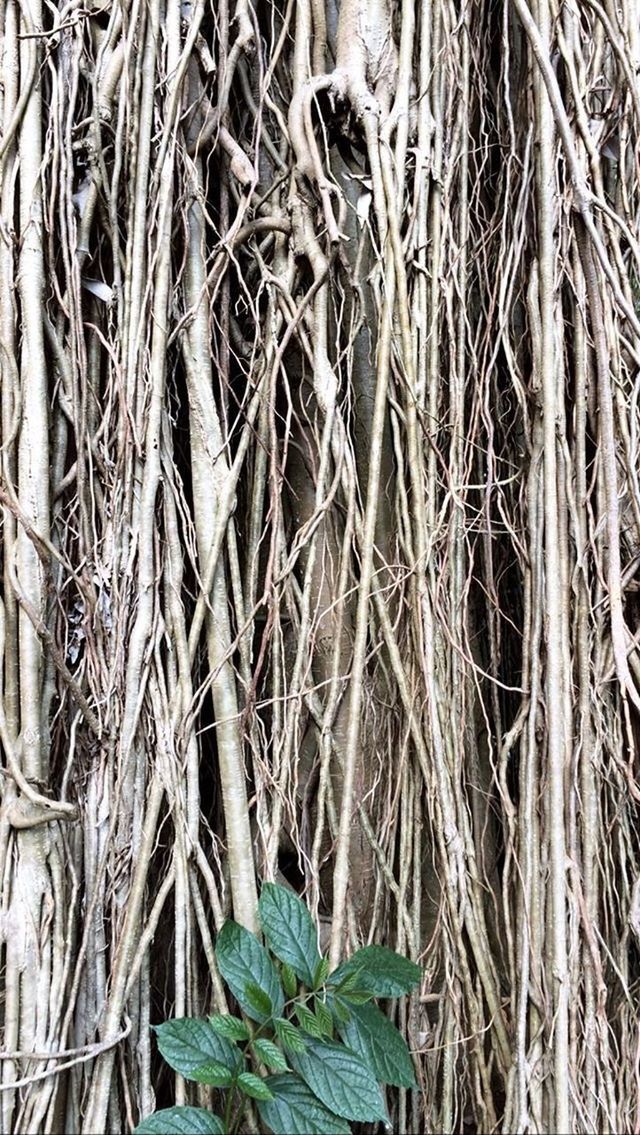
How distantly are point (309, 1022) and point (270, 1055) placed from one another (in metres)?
0.04

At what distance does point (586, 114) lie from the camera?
95 centimetres

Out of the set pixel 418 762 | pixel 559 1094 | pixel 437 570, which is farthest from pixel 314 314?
pixel 559 1094

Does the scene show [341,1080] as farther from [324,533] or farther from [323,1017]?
[324,533]

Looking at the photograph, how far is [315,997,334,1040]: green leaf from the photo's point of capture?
740 mm

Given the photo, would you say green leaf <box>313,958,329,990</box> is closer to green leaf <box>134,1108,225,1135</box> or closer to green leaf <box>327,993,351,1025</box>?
green leaf <box>327,993,351,1025</box>

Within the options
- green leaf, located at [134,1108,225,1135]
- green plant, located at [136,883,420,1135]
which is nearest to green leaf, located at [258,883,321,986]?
green plant, located at [136,883,420,1135]

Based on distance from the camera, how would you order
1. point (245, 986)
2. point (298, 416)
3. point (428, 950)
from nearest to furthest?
point (245, 986), point (428, 950), point (298, 416)

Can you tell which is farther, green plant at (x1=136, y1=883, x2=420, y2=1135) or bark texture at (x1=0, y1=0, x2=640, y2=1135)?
bark texture at (x1=0, y1=0, x2=640, y2=1135)

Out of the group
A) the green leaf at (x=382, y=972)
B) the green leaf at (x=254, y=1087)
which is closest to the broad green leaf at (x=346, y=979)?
the green leaf at (x=382, y=972)

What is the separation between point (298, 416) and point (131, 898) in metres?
0.54

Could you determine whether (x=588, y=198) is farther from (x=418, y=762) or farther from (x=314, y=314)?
(x=418, y=762)

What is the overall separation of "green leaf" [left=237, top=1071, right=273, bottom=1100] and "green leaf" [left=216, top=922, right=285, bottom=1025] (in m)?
0.05

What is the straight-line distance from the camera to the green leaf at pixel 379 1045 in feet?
2.46

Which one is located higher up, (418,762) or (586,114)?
(586,114)
